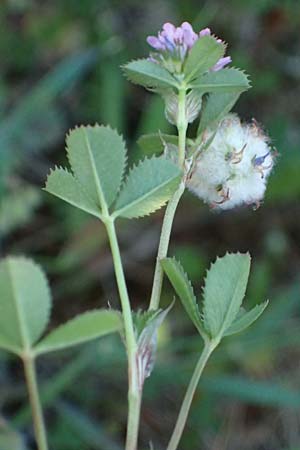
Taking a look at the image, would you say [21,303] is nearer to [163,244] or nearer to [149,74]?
[163,244]

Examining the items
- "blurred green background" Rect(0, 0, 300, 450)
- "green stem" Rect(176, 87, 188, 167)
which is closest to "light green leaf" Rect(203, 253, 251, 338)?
"green stem" Rect(176, 87, 188, 167)

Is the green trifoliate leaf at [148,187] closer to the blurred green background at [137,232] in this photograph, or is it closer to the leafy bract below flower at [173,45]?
the leafy bract below flower at [173,45]

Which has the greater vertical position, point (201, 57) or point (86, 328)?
point (201, 57)

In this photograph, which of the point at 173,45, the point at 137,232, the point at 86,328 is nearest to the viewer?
the point at 86,328

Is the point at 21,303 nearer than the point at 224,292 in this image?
Yes

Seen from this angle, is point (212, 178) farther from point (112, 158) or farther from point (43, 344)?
point (43, 344)

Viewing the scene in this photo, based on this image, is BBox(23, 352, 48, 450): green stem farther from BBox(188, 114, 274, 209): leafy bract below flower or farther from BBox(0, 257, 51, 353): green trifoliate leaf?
BBox(188, 114, 274, 209): leafy bract below flower

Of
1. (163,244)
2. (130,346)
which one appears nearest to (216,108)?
(163,244)

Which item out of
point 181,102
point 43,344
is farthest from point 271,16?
point 43,344
